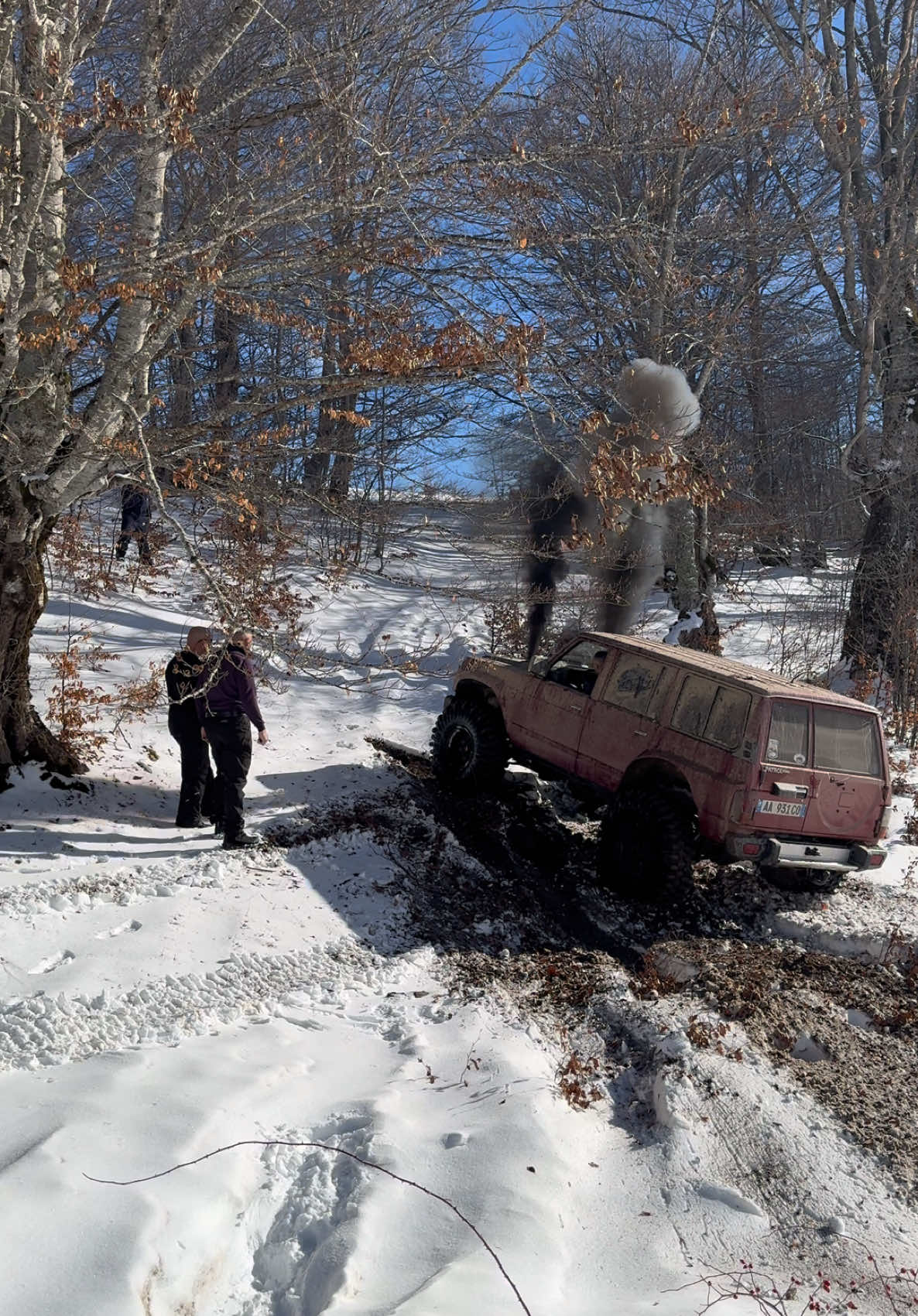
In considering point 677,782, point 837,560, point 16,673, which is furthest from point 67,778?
point 837,560

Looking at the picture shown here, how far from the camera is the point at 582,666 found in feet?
28.7

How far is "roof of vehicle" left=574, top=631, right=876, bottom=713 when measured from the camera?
7.29m

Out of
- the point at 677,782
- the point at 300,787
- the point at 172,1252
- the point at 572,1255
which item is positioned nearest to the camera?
the point at 172,1252

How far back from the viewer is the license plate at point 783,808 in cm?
694

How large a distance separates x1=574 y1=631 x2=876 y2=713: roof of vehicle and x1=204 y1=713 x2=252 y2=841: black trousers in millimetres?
3054

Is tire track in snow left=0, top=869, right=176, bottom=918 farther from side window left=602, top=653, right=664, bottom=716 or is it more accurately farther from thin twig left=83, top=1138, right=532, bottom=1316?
side window left=602, top=653, right=664, bottom=716

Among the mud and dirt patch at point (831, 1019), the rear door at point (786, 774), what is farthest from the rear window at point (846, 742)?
the mud and dirt patch at point (831, 1019)

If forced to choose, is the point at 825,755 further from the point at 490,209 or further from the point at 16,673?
the point at 16,673

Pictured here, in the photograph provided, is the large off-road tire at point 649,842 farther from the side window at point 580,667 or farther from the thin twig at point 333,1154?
the thin twig at point 333,1154

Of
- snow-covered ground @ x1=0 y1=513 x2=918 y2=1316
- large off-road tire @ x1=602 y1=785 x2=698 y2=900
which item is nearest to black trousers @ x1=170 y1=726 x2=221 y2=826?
snow-covered ground @ x1=0 y1=513 x2=918 y2=1316

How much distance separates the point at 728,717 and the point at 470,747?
275cm

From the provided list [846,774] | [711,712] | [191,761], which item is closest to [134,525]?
[191,761]

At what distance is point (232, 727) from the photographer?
765cm

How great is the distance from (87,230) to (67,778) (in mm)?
6613
